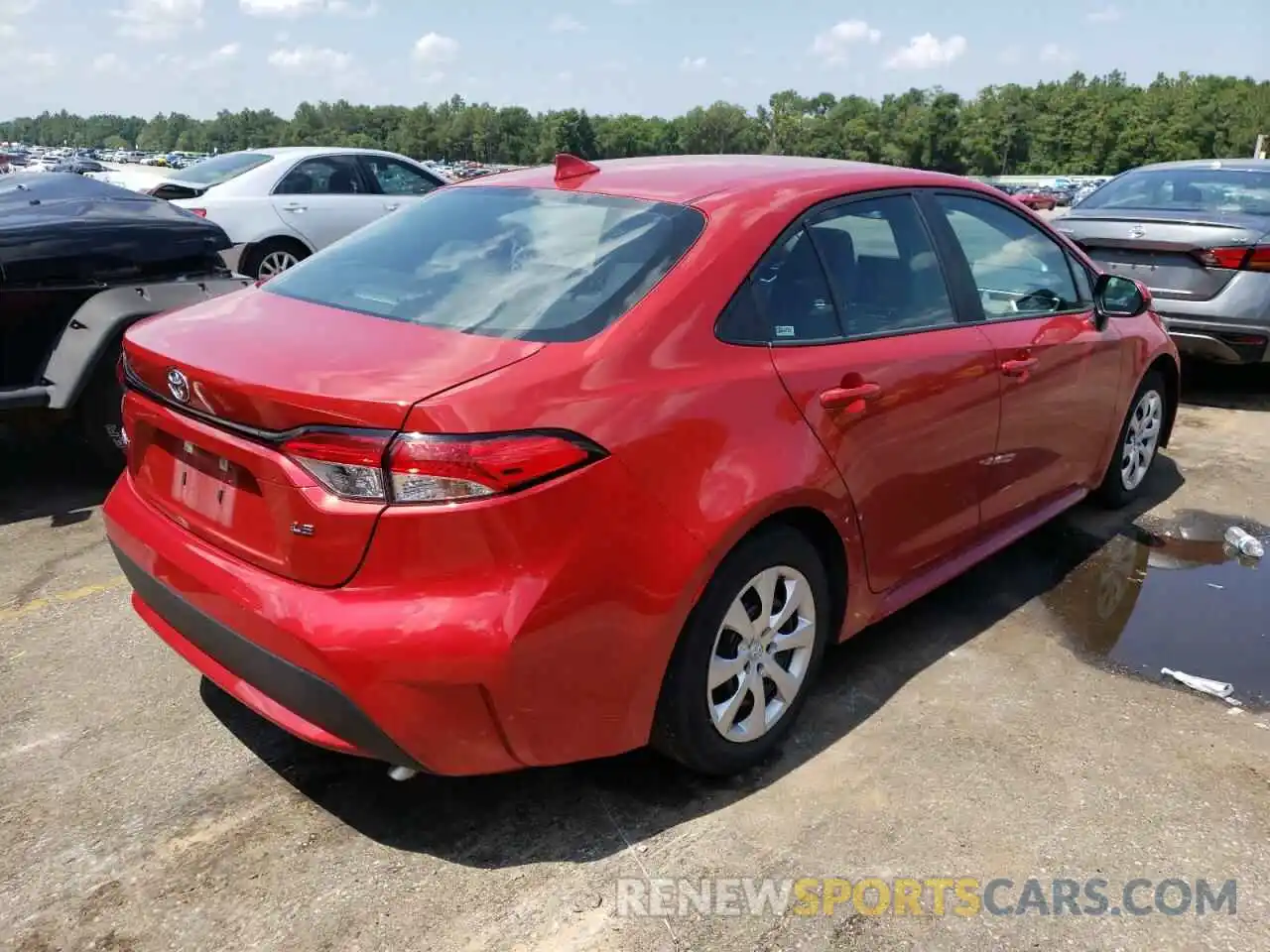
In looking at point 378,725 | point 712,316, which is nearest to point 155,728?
point 378,725

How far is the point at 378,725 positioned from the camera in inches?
87.7

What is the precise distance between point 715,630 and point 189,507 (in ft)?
4.50

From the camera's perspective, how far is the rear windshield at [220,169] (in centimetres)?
967

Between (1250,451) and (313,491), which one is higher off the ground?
(313,491)

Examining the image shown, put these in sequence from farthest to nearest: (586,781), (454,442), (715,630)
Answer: (586,781) → (715,630) → (454,442)

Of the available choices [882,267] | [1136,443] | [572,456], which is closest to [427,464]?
[572,456]

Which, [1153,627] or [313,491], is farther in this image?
[1153,627]

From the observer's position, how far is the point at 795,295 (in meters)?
2.93

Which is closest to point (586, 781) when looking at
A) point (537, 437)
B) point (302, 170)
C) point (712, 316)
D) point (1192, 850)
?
point (537, 437)

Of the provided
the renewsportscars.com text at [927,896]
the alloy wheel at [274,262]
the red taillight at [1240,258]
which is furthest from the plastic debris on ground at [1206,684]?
the alloy wheel at [274,262]

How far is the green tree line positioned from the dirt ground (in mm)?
107024

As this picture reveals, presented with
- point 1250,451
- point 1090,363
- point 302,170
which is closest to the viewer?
point 1090,363

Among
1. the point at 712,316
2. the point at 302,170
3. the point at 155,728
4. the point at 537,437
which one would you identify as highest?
the point at 302,170

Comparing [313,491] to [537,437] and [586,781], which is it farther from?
[586,781]
